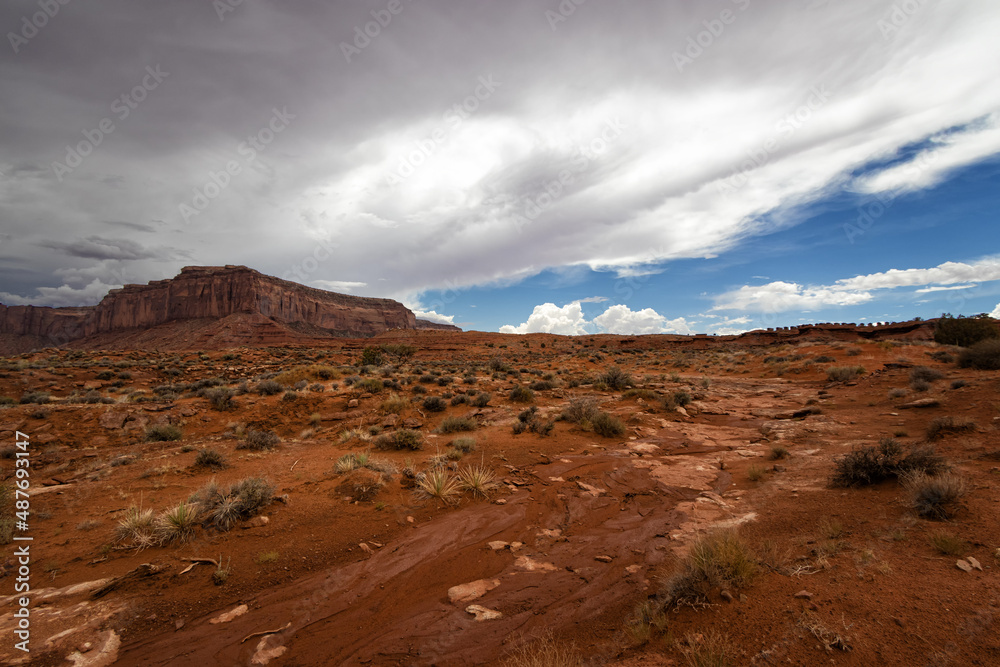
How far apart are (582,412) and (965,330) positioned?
38670mm

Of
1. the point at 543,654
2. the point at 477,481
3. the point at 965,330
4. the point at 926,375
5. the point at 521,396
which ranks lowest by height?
the point at 543,654

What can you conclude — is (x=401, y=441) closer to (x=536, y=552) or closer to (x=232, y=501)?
(x=232, y=501)

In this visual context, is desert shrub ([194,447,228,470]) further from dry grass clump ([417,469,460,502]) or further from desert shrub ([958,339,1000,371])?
desert shrub ([958,339,1000,371])

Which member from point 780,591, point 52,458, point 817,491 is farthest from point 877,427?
point 52,458

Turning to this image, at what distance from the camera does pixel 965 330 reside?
30.3 m

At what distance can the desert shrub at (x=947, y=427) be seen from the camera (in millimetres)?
7453

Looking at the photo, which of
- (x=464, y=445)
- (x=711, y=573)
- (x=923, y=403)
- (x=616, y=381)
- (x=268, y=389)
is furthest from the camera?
(x=616, y=381)

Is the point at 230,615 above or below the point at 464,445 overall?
below

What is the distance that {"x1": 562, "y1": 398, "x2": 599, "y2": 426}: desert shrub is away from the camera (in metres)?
12.2

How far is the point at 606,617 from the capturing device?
415cm

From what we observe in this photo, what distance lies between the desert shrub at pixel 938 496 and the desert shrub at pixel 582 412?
24.9 ft

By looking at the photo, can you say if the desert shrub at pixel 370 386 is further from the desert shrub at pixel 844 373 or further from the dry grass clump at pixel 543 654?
the desert shrub at pixel 844 373

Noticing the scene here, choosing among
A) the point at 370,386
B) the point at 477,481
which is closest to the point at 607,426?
the point at 477,481

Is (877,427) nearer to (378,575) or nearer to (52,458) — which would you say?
(378,575)
